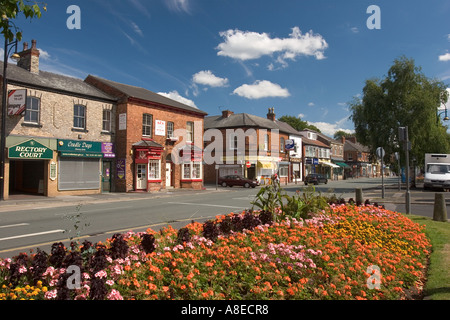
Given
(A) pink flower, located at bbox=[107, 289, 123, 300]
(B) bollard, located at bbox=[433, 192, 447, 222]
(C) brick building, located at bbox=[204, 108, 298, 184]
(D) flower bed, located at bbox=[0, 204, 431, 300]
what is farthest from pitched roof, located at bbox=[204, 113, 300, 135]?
(A) pink flower, located at bbox=[107, 289, 123, 300]

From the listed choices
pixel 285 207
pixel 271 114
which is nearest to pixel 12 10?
pixel 285 207

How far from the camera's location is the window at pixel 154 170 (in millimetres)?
26312

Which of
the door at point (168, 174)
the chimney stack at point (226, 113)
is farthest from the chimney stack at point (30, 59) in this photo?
the chimney stack at point (226, 113)

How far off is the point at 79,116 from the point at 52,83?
2.72 metres

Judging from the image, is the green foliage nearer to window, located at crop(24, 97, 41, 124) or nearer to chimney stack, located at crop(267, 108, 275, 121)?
window, located at crop(24, 97, 41, 124)

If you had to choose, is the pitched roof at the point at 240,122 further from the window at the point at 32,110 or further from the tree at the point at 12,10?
the tree at the point at 12,10

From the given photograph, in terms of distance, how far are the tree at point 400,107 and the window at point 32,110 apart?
26923 millimetres

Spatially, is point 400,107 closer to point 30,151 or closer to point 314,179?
point 314,179

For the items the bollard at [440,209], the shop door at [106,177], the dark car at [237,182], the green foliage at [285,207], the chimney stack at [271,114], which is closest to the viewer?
the green foliage at [285,207]

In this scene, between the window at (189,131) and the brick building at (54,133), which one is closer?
the brick building at (54,133)

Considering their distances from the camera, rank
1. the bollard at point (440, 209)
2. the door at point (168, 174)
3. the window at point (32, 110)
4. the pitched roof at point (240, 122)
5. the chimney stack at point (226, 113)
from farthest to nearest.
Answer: the chimney stack at point (226, 113), the pitched roof at point (240, 122), the door at point (168, 174), the window at point (32, 110), the bollard at point (440, 209)

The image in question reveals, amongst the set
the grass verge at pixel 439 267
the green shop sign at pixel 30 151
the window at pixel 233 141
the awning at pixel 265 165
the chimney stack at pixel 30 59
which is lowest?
the grass verge at pixel 439 267

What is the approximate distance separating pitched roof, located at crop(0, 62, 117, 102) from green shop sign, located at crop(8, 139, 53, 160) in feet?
11.9
